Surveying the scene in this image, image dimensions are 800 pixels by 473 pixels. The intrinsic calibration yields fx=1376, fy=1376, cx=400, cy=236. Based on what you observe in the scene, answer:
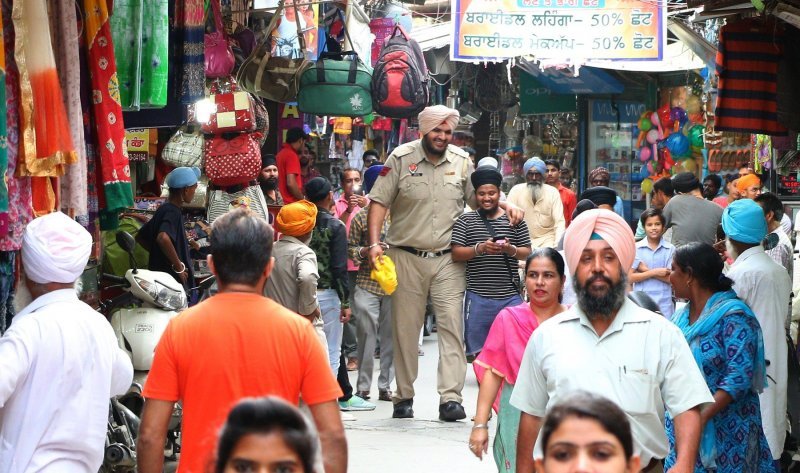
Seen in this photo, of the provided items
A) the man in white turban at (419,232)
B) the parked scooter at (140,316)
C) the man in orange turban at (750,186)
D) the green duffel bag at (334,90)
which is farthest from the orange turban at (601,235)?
the man in orange turban at (750,186)

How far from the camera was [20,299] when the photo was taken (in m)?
6.31

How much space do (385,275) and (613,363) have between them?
19.4ft

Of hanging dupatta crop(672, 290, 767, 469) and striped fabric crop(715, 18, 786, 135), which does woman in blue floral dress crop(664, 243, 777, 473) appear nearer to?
hanging dupatta crop(672, 290, 767, 469)

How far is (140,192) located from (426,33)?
8.40 m

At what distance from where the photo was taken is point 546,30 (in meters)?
15.5

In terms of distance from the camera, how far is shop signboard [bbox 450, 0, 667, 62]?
15.4 meters

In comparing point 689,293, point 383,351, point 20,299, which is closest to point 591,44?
point 383,351

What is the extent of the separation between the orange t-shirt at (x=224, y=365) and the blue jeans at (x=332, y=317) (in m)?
6.29

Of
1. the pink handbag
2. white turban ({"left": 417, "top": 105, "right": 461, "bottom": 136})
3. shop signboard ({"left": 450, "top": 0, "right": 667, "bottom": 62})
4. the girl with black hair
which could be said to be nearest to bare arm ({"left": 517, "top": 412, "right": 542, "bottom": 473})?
the girl with black hair

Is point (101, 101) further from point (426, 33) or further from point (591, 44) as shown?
point (426, 33)

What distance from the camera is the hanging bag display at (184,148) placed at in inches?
487

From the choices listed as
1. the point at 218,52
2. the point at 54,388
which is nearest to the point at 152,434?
the point at 54,388

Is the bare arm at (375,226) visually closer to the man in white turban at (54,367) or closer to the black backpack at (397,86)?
the black backpack at (397,86)

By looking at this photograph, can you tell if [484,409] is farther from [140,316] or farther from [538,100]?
[538,100]
